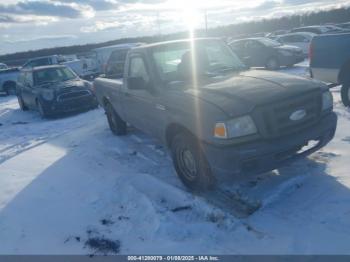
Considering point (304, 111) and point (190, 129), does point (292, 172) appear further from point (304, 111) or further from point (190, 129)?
point (190, 129)

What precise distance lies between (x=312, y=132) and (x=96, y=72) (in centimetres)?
2085

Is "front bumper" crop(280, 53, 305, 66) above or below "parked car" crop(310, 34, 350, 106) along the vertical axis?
below

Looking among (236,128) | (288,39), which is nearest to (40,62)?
(288,39)

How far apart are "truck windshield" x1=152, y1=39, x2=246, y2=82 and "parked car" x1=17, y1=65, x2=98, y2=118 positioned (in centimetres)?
735

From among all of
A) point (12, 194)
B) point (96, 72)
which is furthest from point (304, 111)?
point (96, 72)

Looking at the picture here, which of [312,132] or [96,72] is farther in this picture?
[96,72]

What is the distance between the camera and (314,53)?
28.7ft

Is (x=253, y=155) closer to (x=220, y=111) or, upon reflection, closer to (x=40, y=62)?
(x=220, y=111)

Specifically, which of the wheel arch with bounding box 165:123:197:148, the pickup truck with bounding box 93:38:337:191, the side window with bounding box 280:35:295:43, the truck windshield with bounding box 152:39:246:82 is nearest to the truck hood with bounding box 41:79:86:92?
the pickup truck with bounding box 93:38:337:191

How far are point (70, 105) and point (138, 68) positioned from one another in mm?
6995

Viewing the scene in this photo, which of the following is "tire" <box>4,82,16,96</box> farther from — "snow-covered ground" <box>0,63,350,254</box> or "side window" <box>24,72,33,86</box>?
"snow-covered ground" <box>0,63,350,254</box>

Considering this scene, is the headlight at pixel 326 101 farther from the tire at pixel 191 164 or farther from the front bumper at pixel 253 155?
the tire at pixel 191 164

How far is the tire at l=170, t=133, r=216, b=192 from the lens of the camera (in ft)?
15.5

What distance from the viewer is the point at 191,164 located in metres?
5.00
